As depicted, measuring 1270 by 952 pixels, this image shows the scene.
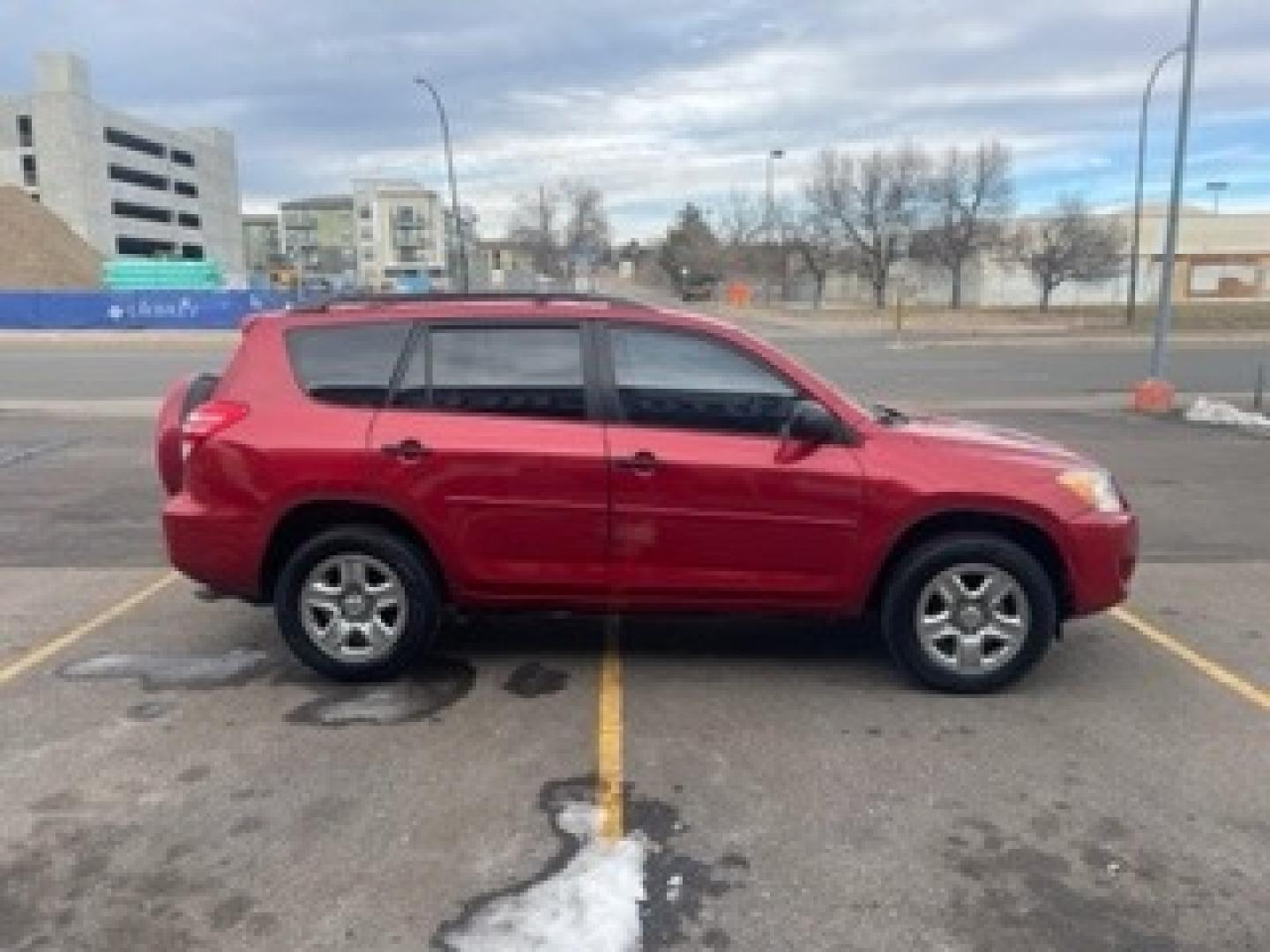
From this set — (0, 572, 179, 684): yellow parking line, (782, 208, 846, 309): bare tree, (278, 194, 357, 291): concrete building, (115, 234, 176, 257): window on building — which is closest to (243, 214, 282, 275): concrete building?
(278, 194, 357, 291): concrete building

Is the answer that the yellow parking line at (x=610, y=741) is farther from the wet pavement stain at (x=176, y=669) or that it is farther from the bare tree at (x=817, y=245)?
the bare tree at (x=817, y=245)

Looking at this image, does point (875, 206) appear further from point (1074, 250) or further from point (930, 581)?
point (930, 581)

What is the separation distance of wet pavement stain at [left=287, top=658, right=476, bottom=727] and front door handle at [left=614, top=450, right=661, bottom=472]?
1276 mm

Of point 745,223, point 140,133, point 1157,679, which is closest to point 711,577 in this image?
point 1157,679

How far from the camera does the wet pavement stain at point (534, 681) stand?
4.87m

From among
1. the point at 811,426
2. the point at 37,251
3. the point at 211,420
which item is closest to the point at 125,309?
the point at 37,251

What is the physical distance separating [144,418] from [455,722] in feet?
42.4

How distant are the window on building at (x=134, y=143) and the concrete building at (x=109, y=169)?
0.27 ft

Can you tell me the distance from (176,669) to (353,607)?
1.02 metres

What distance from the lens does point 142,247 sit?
10169cm

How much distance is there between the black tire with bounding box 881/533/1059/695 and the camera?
4723mm

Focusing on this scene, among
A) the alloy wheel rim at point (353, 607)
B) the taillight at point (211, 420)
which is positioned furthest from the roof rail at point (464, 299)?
the alloy wheel rim at point (353, 607)

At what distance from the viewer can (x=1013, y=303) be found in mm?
69875

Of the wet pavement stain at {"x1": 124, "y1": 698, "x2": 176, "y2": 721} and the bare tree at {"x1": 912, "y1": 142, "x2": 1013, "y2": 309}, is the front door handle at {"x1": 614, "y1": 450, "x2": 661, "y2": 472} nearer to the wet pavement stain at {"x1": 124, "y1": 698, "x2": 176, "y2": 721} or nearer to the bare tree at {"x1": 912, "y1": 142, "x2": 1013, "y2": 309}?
the wet pavement stain at {"x1": 124, "y1": 698, "x2": 176, "y2": 721}
